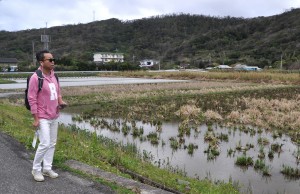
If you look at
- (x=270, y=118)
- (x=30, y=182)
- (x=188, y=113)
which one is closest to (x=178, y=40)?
(x=188, y=113)

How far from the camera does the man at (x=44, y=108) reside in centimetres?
468

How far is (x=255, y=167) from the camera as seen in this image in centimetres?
723

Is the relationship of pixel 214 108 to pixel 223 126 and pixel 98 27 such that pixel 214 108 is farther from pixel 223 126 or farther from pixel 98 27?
pixel 98 27

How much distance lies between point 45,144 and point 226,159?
453 cm

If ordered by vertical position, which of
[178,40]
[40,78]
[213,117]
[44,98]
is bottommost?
[213,117]

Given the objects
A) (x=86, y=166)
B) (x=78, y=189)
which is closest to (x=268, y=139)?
(x=86, y=166)

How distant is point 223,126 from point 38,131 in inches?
316

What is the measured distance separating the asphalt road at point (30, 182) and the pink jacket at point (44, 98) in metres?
0.90

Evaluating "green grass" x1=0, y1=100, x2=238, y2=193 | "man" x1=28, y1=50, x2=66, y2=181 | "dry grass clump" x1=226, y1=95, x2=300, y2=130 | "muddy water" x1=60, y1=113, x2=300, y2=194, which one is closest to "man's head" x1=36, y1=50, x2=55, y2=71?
"man" x1=28, y1=50, x2=66, y2=181

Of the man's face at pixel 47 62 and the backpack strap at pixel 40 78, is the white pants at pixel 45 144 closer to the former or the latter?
the backpack strap at pixel 40 78

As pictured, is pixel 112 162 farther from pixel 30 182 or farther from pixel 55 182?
pixel 30 182

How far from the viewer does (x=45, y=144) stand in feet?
15.7

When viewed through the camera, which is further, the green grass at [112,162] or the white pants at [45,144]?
the green grass at [112,162]

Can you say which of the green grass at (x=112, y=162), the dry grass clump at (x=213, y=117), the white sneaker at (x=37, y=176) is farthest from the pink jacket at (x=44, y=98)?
the dry grass clump at (x=213, y=117)
